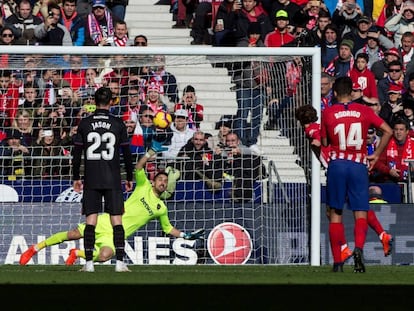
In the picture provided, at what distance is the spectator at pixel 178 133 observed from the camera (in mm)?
18536

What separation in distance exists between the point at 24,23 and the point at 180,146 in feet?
16.1

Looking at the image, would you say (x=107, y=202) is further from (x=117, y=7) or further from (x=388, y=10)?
(x=388, y=10)

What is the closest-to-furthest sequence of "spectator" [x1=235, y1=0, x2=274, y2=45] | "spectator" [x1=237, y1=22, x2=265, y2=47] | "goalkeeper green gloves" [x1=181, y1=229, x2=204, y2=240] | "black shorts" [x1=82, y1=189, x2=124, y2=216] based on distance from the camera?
"black shorts" [x1=82, y1=189, x2=124, y2=216] → "goalkeeper green gloves" [x1=181, y1=229, x2=204, y2=240] → "spectator" [x1=237, y1=22, x2=265, y2=47] → "spectator" [x1=235, y1=0, x2=274, y2=45]

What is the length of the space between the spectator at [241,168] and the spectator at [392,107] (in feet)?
12.1

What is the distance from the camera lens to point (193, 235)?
1716 cm

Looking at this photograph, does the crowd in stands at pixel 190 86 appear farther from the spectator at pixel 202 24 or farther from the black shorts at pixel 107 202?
the black shorts at pixel 107 202

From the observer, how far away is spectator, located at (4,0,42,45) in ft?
71.4

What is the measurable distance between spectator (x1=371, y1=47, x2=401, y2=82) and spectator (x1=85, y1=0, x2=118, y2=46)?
4.61 meters

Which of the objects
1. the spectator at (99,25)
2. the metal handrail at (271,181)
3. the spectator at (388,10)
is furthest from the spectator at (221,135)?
the spectator at (388,10)

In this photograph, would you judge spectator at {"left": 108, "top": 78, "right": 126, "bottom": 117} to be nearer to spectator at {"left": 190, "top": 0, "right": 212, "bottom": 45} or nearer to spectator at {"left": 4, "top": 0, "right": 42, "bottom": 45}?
spectator at {"left": 4, "top": 0, "right": 42, "bottom": 45}
